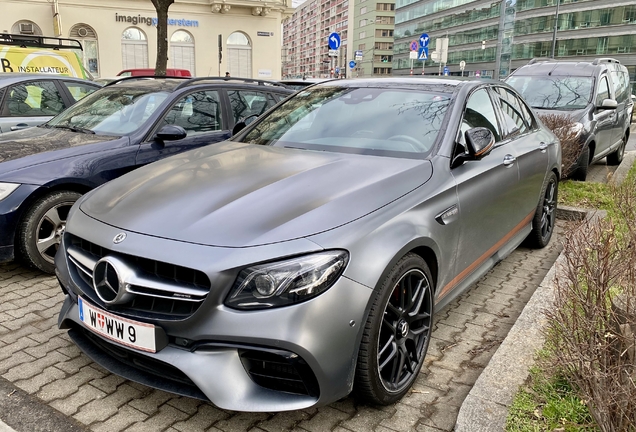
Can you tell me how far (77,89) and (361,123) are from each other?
205 inches

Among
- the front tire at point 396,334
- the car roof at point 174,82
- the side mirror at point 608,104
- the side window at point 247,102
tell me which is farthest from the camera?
the side mirror at point 608,104

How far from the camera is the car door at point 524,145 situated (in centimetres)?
427

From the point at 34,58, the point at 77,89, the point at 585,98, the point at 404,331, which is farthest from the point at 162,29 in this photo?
the point at 404,331

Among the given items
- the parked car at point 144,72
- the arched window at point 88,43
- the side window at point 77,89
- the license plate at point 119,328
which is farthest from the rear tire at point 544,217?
the arched window at point 88,43

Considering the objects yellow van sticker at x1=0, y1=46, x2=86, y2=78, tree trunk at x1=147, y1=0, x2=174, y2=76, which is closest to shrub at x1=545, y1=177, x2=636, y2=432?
yellow van sticker at x1=0, y1=46, x2=86, y2=78

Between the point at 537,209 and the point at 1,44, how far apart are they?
8.83m

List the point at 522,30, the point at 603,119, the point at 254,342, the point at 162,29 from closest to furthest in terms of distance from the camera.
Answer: the point at 254,342 → the point at 603,119 → the point at 162,29 → the point at 522,30

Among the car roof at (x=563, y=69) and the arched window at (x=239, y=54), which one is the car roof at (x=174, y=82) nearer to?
the car roof at (x=563, y=69)

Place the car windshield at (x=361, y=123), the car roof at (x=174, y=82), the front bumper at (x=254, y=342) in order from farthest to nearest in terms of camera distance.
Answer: the car roof at (x=174, y=82), the car windshield at (x=361, y=123), the front bumper at (x=254, y=342)

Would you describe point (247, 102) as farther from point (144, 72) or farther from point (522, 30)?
point (522, 30)

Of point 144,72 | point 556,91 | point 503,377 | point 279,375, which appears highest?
point 144,72

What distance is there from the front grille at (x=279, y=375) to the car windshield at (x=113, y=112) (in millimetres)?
3341

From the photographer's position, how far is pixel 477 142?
3.26 m

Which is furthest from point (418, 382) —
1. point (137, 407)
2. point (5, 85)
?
point (5, 85)
